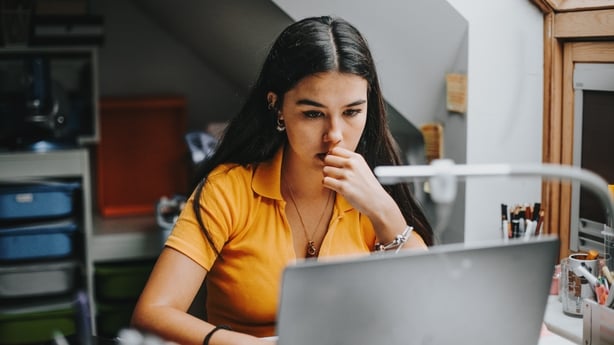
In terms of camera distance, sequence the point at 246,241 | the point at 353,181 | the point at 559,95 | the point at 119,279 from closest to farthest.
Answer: the point at 353,181, the point at 246,241, the point at 559,95, the point at 119,279

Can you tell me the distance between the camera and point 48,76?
342 centimetres

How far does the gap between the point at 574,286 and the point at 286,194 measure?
2.22ft

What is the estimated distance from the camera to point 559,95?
7.36 ft

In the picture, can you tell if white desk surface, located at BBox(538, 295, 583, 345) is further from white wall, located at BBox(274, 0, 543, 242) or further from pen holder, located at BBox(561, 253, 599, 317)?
white wall, located at BBox(274, 0, 543, 242)

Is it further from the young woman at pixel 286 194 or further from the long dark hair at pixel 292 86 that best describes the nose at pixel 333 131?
the long dark hair at pixel 292 86

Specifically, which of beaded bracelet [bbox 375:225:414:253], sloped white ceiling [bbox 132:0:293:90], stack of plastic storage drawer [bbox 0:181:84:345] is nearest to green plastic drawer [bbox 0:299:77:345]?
stack of plastic storage drawer [bbox 0:181:84:345]

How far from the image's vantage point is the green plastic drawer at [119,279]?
332 cm

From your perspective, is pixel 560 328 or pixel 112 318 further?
pixel 112 318

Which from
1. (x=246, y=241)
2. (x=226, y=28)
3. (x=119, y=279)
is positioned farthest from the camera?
(x=119, y=279)

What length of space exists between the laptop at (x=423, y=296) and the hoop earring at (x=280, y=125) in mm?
765

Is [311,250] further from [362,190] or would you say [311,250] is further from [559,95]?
[559,95]

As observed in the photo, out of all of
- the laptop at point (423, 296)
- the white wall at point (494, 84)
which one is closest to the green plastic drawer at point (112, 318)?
the white wall at point (494, 84)

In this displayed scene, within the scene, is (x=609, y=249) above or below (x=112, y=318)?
above

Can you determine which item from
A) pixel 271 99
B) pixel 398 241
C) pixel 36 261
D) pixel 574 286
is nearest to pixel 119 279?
pixel 36 261
